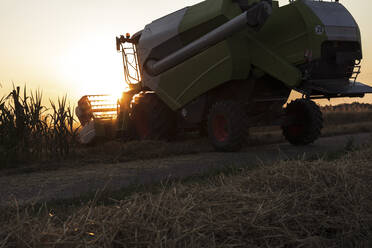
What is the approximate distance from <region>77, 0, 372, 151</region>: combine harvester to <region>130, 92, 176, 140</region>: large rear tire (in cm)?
2

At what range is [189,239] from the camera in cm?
214

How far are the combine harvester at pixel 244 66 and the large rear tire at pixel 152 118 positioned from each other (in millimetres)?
22

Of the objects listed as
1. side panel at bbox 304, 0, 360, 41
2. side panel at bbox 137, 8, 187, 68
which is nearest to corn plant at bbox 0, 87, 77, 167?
side panel at bbox 137, 8, 187, 68

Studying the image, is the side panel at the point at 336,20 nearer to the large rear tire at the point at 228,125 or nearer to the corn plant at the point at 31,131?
the large rear tire at the point at 228,125

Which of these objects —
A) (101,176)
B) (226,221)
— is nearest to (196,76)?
(101,176)

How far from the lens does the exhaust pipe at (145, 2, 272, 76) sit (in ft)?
21.3

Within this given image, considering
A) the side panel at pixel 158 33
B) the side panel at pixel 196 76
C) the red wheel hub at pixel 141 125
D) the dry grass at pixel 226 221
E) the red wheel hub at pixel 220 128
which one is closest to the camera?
the dry grass at pixel 226 221

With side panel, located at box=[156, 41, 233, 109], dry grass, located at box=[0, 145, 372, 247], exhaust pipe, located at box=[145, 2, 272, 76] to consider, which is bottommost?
dry grass, located at box=[0, 145, 372, 247]

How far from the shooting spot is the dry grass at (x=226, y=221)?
2178 mm

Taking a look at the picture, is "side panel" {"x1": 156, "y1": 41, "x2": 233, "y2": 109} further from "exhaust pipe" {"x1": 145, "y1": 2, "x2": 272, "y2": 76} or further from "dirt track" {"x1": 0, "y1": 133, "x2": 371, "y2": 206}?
"dirt track" {"x1": 0, "y1": 133, "x2": 371, "y2": 206}

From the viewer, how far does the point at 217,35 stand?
701 centimetres

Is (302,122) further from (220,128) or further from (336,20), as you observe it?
(336,20)

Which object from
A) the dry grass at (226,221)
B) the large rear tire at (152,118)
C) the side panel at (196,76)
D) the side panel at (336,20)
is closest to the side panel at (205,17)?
the side panel at (196,76)

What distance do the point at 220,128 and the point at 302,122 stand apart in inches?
67.6
